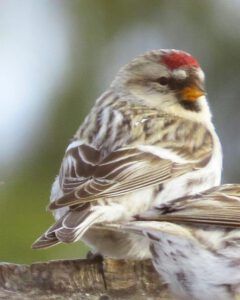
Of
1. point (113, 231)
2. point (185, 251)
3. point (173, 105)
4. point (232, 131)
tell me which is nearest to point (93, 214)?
point (113, 231)

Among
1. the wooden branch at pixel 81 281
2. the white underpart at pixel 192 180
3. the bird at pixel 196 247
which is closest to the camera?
the bird at pixel 196 247

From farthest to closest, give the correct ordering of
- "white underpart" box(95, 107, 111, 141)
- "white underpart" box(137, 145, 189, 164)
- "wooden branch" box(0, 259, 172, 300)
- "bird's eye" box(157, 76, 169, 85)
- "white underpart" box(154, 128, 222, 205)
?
"bird's eye" box(157, 76, 169, 85) → "white underpart" box(95, 107, 111, 141) → "white underpart" box(137, 145, 189, 164) → "white underpart" box(154, 128, 222, 205) → "wooden branch" box(0, 259, 172, 300)

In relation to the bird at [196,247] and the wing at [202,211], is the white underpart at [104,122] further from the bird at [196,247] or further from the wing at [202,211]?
the bird at [196,247]

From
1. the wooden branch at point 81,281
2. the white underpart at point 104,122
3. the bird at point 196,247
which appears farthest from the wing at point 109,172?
the bird at point 196,247

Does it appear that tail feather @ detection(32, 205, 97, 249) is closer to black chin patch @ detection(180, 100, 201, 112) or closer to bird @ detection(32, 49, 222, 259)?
bird @ detection(32, 49, 222, 259)

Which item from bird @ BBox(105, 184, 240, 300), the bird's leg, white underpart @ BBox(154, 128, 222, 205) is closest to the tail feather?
the bird's leg

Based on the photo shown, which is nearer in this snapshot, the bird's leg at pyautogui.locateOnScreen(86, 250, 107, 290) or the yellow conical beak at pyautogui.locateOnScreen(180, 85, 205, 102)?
the bird's leg at pyautogui.locateOnScreen(86, 250, 107, 290)
